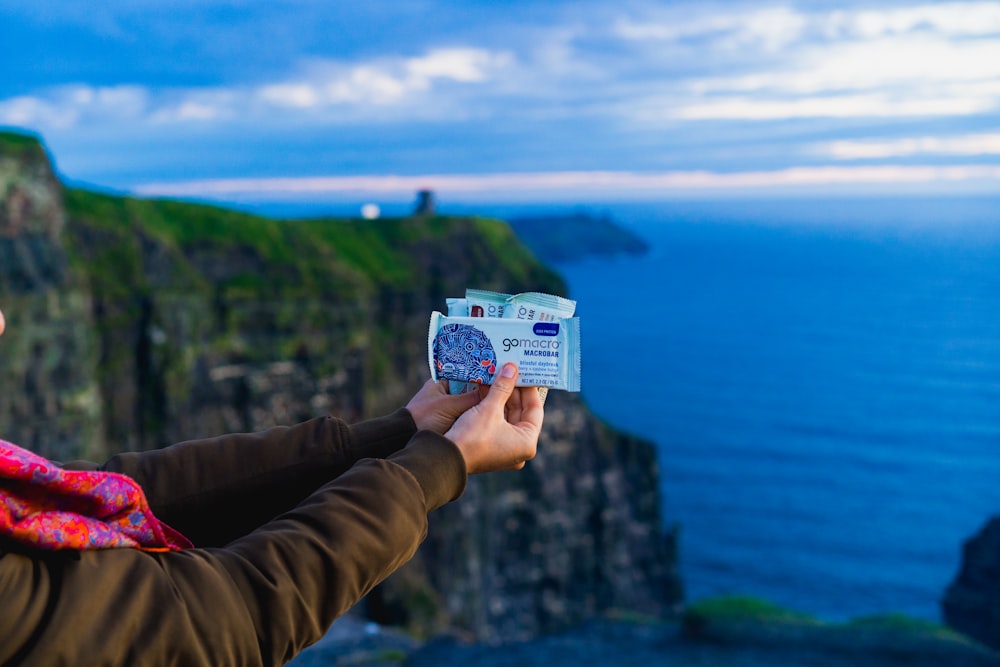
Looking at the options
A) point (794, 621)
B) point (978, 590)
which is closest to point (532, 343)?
point (794, 621)

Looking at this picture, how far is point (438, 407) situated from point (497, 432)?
674mm

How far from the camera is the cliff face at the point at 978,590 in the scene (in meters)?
38.3

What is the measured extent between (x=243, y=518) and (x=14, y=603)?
1280mm

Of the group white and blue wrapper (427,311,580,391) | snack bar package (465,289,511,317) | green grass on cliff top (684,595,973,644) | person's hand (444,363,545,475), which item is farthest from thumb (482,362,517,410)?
green grass on cliff top (684,595,973,644)

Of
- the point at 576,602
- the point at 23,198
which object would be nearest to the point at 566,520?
the point at 576,602

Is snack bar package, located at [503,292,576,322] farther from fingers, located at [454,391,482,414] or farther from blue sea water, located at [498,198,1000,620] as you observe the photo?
blue sea water, located at [498,198,1000,620]

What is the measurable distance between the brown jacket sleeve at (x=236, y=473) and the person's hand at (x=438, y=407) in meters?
0.31

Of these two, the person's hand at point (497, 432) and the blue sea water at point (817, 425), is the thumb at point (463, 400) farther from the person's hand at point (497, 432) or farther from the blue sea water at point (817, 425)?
the blue sea water at point (817, 425)

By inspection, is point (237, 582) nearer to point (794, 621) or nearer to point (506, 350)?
point (506, 350)

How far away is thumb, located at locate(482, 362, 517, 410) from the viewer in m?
3.62

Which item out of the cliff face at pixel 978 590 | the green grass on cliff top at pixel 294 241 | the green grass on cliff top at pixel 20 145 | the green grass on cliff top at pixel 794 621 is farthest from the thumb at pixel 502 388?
the cliff face at pixel 978 590

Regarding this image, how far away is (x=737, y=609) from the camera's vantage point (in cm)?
2591

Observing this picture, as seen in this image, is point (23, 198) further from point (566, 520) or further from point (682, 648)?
point (566, 520)

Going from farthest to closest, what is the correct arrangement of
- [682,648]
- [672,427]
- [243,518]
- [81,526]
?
1. [672,427]
2. [682,648]
3. [243,518]
4. [81,526]
